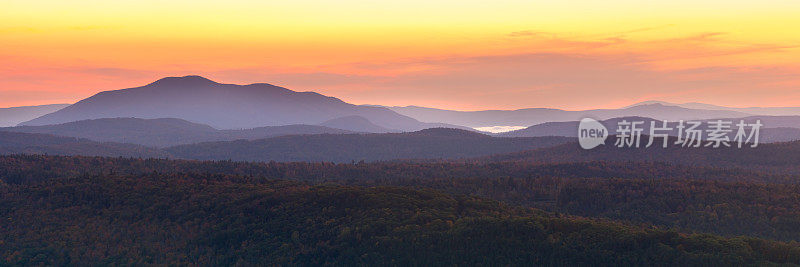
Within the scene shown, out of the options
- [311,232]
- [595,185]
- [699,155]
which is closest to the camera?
→ [311,232]

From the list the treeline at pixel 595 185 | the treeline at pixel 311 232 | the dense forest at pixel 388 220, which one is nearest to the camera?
the treeline at pixel 311 232

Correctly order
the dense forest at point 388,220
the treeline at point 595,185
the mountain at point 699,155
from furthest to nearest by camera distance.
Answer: the mountain at point 699,155 → the treeline at point 595,185 → the dense forest at point 388,220

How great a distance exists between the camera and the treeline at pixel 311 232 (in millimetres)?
36531

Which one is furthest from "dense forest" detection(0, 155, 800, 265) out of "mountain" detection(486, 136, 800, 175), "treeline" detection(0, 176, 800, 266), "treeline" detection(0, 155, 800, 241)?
"mountain" detection(486, 136, 800, 175)

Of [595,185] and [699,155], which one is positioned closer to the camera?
[595,185]

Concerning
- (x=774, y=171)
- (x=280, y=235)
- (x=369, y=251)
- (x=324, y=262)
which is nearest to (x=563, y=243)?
(x=369, y=251)

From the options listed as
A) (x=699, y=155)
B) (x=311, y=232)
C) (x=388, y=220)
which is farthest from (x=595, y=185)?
(x=699, y=155)

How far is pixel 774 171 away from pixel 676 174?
23.8 meters

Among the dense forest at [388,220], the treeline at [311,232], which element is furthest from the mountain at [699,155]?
the treeline at [311,232]

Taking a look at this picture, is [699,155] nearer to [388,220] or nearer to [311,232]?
[388,220]

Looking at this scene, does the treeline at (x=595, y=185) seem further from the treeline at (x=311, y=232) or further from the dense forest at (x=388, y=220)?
the treeline at (x=311, y=232)

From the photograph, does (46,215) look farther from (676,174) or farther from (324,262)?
(676,174)

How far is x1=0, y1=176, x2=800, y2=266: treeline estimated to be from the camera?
120ft

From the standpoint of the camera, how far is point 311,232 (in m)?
43.8
